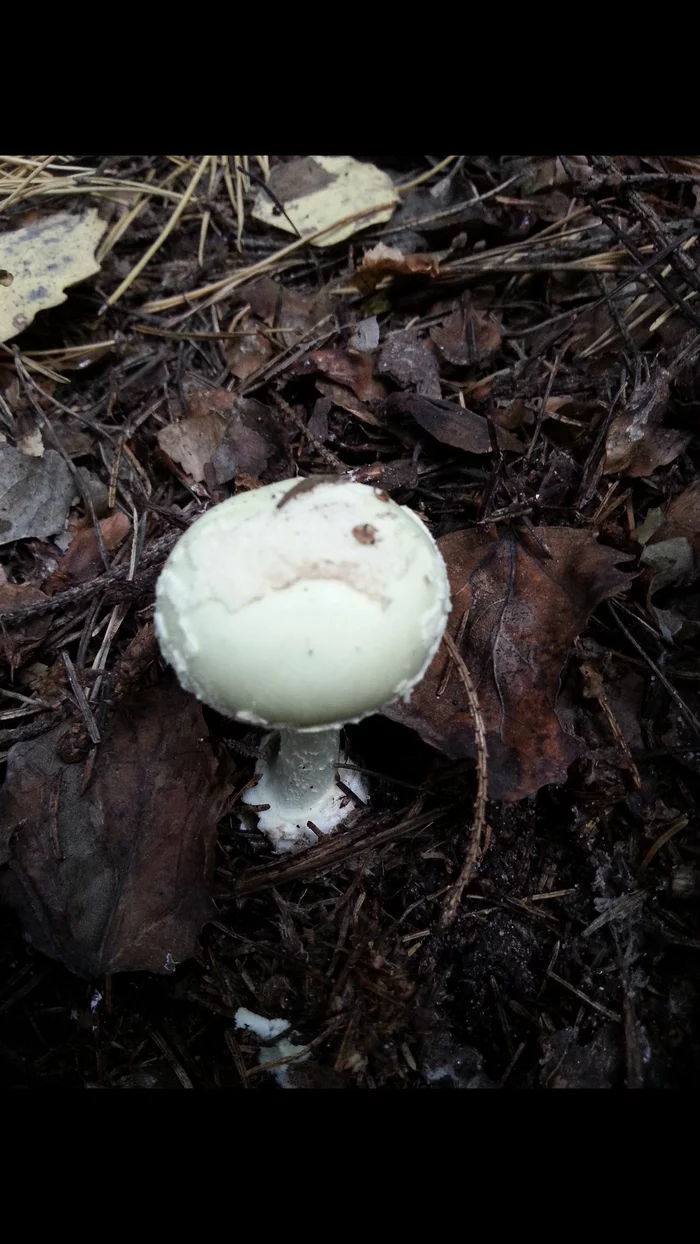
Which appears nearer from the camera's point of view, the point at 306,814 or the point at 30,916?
the point at 30,916

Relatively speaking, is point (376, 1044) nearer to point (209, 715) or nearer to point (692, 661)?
point (209, 715)

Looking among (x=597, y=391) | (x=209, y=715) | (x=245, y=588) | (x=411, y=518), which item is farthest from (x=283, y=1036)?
(x=597, y=391)

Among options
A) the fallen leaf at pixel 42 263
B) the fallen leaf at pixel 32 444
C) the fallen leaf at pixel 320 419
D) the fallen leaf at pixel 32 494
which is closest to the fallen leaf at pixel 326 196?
the fallen leaf at pixel 42 263

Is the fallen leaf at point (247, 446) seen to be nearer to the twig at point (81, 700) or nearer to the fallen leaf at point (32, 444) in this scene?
the fallen leaf at point (32, 444)

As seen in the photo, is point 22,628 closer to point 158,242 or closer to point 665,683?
point 158,242

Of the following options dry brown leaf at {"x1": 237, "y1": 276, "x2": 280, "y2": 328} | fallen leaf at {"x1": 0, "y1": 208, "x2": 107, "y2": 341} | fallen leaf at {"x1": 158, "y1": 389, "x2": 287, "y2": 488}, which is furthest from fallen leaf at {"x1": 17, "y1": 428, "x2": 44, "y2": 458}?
dry brown leaf at {"x1": 237, "y1": 276, "x2": 280, "y2": 328}

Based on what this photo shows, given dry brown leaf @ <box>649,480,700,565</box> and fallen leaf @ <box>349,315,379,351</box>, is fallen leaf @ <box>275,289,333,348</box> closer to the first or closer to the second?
fallen leaf @ <box>349,315,379,351</box>
